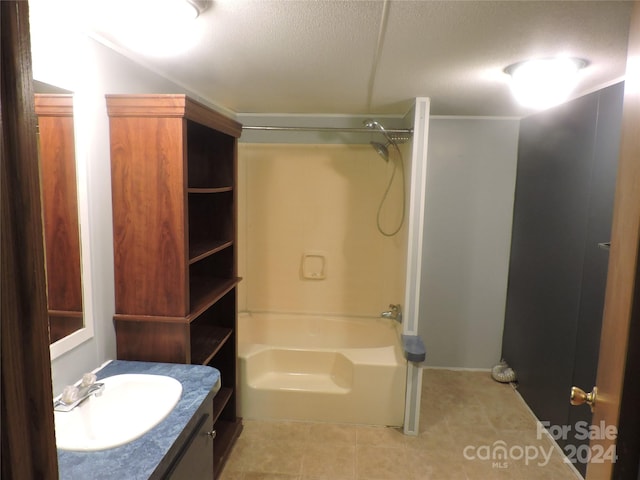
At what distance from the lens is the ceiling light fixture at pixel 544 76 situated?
179 cm

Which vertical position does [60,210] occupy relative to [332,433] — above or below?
above

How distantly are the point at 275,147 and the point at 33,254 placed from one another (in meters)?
3.07

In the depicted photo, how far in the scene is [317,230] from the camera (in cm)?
352

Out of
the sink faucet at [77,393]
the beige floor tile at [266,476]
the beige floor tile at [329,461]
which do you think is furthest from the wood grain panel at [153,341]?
the beige floor tile at [329,461]

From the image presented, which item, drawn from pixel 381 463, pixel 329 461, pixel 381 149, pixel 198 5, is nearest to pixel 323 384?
pixel 329 461

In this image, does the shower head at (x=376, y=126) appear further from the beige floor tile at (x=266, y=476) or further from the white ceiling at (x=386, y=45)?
the beige floor tile at (x=266, y=476)

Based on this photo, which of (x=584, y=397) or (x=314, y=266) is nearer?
(x=584, y=397)

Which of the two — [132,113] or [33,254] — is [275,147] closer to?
[132,113]

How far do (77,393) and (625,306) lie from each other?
5.47 ft

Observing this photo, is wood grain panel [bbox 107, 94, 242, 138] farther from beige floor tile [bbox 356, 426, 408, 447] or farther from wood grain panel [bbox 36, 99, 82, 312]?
beige floor tile [bbox 356, 426, 408, 447]

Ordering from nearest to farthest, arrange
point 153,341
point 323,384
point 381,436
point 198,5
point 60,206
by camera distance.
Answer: point 198,5, point 60,206, point 153,341, point 381,436, point 323,384

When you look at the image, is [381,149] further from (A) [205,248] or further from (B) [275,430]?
(B) [275,430]

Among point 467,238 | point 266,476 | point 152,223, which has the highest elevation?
point 152,223

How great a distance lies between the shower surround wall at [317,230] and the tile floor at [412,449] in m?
1.09
